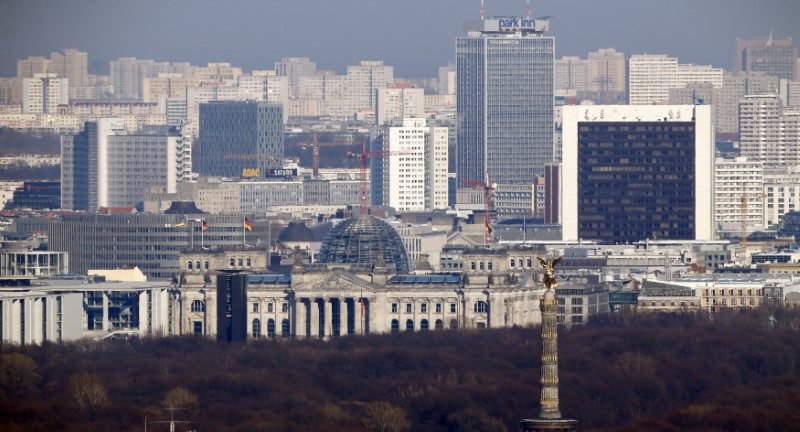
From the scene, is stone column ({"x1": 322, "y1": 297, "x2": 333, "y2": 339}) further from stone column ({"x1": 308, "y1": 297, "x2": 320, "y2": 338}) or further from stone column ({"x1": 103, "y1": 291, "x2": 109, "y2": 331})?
stone column ({"x1": 103, "y1": 291, "x2": 109, "y2": 331})

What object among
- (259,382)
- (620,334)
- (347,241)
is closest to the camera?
(259,382)

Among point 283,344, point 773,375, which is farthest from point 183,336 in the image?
point 773,375

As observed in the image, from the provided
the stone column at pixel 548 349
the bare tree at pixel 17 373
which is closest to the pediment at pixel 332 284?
the bare tree at pixel 17 373

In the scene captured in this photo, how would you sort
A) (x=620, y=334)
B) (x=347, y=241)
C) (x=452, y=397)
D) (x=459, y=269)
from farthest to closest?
(x=459, y=269) < (x=347, y=241) < (x=620, y=334) < (x=452, y=397)

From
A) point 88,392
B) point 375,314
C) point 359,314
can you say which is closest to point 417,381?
point 88,392

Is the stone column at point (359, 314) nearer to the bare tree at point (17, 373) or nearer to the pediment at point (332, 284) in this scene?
the pediment at point (332, 284)

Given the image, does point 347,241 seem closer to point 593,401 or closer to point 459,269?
point 459,269

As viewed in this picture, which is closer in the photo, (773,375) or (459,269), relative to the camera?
(773,375)
